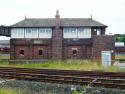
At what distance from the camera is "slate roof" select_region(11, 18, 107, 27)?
46053 millimetres

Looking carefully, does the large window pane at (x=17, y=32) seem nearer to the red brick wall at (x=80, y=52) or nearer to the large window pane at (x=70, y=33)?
the large window pane at (x=70, y=33)

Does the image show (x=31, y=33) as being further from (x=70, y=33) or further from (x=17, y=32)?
(x=70, y=33)

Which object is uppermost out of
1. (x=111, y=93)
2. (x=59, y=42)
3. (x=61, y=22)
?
(x=61, y=22)

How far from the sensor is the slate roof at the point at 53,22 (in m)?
46.1

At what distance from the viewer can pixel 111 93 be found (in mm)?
12531

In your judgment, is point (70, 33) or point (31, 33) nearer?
point (70, 33)

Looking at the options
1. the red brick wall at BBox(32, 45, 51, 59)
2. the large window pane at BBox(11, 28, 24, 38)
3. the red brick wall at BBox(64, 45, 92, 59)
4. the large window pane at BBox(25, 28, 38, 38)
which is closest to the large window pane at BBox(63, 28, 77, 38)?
the red brick wall at BBox(64, 45, 92, 59)

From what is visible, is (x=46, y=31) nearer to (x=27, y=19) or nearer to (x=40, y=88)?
(x=27, y=19)

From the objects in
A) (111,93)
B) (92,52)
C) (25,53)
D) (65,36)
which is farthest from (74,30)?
(111,93)

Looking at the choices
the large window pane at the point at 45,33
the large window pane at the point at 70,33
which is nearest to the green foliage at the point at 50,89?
the large window pane at the point at 70,33

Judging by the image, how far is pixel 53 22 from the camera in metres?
47.4

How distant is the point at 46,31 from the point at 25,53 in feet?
15.9

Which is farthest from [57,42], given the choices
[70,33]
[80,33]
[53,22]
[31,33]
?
[31,33]

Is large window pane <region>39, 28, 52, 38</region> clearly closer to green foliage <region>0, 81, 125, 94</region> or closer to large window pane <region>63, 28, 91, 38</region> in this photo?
large window pane <region>63, 28, 91, 38</region>
